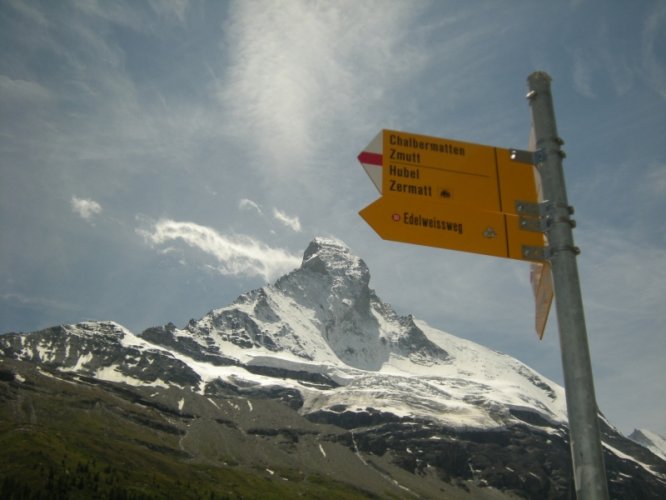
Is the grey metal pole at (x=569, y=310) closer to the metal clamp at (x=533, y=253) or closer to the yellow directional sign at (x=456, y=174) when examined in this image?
the metal clamp at (x=533, y=253)

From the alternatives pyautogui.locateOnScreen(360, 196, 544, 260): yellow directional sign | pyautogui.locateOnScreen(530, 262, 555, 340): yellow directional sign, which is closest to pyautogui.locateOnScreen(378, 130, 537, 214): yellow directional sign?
pyautogui.locateOnScreen(360, 196, 544, 260): yellow directional sign

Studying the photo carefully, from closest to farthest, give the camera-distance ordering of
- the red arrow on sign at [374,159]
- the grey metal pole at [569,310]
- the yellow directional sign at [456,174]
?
the grey metal pole at [569,310]
the yellow directional sign at [456,174]
the red arrow on sign at [374,159]

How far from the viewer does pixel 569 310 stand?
5.98m

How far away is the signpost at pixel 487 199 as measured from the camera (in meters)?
6.39

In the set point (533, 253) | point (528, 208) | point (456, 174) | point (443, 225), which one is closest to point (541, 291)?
point (533, 253)

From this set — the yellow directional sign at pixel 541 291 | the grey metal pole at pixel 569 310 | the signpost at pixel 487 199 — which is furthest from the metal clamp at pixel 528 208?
the yellow directional sign at pixel 541 291

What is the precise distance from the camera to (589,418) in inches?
222

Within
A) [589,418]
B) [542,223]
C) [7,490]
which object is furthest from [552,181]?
[7,490]

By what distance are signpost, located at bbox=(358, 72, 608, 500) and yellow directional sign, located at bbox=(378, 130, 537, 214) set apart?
0.01 m

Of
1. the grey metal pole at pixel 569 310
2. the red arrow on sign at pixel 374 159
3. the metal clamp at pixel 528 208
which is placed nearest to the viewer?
the grey metal pole at pixel 569 310

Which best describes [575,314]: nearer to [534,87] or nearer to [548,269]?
[548,269]

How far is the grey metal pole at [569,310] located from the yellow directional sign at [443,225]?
0.59 m

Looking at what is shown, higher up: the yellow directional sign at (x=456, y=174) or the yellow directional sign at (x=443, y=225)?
the yellow directional sign at (x=456, y=174)

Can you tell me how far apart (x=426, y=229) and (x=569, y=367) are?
2130mm
